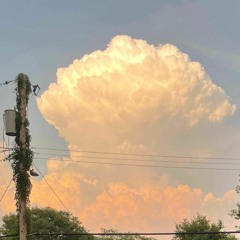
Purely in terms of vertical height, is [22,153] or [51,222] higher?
[51,222]

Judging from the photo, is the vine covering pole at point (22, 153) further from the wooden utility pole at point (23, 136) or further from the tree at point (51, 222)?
the tree at point (51, 222)

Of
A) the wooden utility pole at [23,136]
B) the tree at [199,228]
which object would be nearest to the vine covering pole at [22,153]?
the wooden utility pole at [23,136]

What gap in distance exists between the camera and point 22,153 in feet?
77.0

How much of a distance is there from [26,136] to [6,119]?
1.39 meters

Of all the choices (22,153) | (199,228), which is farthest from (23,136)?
(199,228)

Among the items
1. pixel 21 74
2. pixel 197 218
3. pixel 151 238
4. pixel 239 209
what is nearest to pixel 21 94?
pixel 21 74

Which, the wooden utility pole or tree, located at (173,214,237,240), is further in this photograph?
tree, located at (173,214,237,240)

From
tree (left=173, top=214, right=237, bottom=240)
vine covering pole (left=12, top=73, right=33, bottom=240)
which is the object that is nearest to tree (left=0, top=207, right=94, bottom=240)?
tree (left=173, top=214, right=237, bottom=240)

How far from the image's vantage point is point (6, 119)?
23.6 m

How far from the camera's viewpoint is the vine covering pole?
23138mm

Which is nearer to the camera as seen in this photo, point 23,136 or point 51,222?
point 23,136

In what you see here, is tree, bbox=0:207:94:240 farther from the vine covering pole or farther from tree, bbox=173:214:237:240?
the vine covering pole

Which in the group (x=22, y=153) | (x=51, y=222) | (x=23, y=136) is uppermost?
(x=51, y=222)

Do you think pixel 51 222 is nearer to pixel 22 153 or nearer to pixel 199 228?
pixel 199 228
